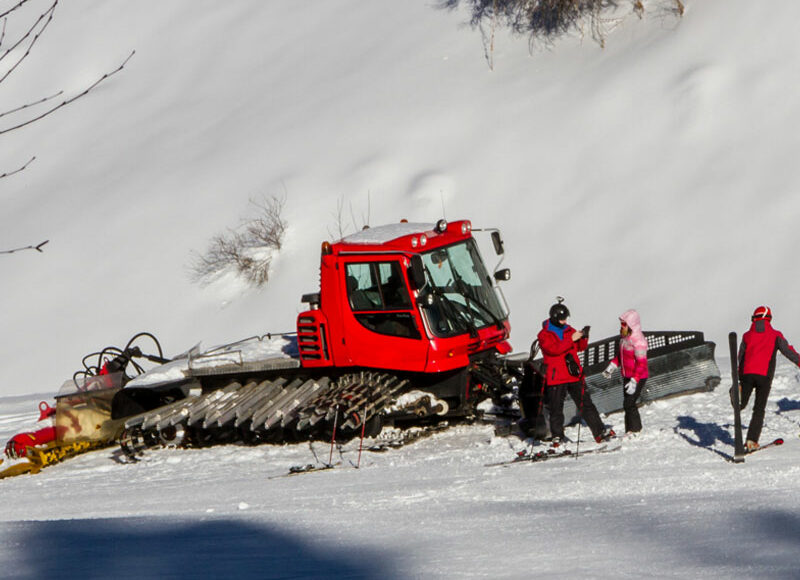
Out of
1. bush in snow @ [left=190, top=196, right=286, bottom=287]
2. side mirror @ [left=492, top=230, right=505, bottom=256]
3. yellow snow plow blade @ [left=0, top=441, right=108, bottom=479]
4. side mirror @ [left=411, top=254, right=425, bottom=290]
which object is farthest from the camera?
bush in snow @ [left=190, top=196, right=286, bottom=287]

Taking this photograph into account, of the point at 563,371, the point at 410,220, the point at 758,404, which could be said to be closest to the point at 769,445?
the point at 758,404

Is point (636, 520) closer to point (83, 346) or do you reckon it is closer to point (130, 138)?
point (83, 346)

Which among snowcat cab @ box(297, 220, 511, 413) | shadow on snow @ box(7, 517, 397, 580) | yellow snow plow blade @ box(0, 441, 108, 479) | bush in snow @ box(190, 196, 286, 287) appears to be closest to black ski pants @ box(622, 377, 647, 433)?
snowcat cab @ box(297, 220, 511, 413)

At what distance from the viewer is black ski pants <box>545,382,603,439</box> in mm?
10797

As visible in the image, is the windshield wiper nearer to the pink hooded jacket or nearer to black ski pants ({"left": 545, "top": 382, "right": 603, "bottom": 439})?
black ski pants ({"left": 545, "top": 382, "right": 603, "bottom": 439})

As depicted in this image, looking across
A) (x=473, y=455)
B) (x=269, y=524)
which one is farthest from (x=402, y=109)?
(x=269, y=524)

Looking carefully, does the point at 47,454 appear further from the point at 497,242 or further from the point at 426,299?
the point at 497,242

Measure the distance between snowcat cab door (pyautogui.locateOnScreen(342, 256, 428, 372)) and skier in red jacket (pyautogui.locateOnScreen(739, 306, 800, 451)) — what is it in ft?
11.7

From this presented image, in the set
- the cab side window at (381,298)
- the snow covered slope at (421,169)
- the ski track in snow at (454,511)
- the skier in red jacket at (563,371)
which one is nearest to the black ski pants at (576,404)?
the skier in red jacket at (563,371)

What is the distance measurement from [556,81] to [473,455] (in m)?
14.9

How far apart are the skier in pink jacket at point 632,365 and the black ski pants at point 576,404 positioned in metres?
0.30

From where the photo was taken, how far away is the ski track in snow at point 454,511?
667cm

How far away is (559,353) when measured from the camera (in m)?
10.8

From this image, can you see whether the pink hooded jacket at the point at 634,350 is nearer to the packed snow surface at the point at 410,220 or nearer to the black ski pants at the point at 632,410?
the black ski pants at the point at 632,410
